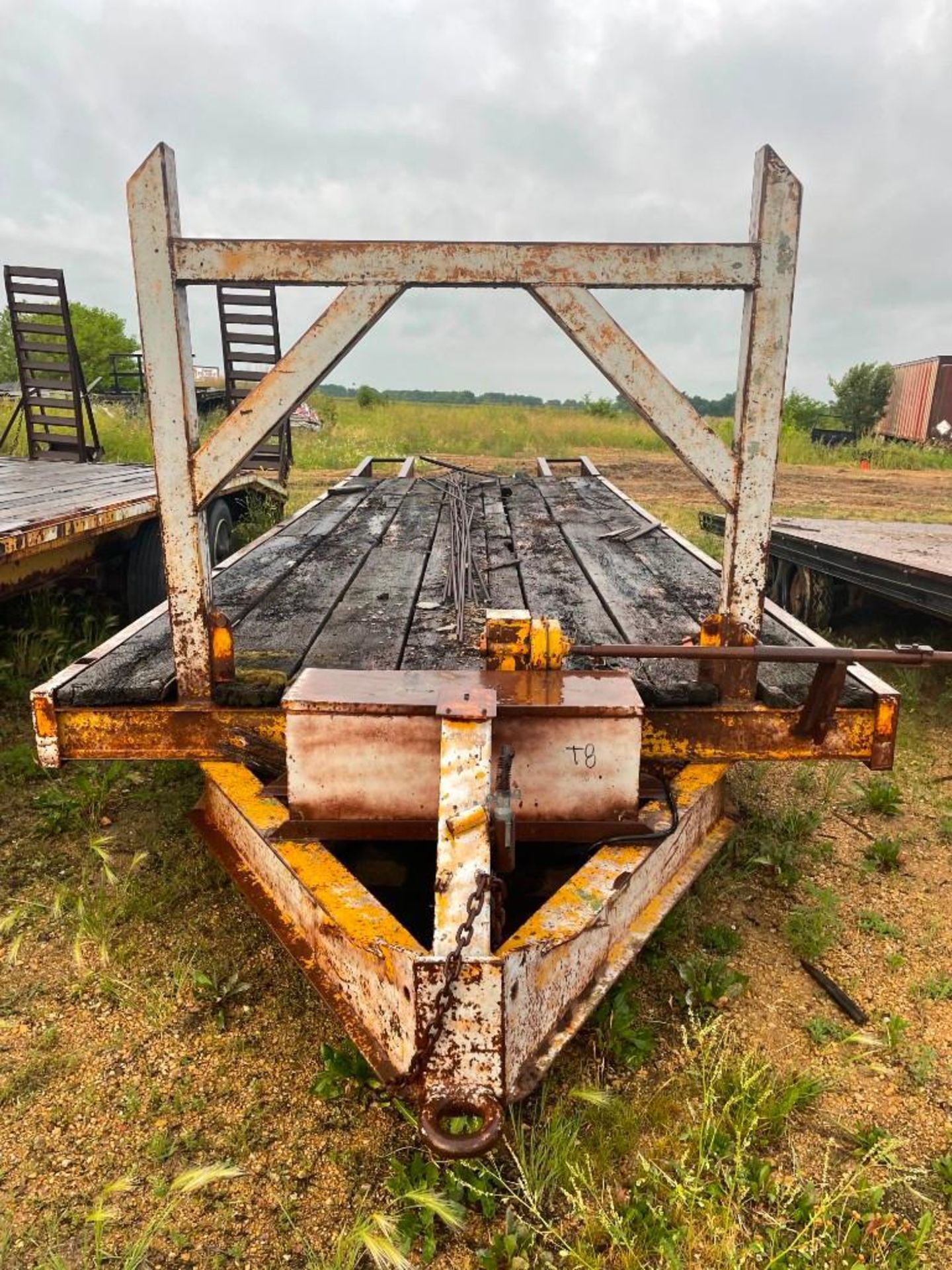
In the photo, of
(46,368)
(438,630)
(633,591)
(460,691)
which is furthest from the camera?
(46,368)

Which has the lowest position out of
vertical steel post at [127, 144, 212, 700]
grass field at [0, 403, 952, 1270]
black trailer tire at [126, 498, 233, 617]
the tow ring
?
grass field at [0, 403, 952, 1270]

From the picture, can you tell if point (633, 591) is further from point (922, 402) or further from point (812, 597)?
point (922, 402)

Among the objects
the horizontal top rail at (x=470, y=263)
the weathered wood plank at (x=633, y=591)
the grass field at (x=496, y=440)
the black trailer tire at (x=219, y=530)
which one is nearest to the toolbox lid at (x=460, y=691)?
the weathered wood plank at (x=633, y=591)

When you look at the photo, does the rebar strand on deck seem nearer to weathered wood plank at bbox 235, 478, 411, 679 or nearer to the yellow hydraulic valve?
weathered wood plank at bbox 235, 478, 411, 679

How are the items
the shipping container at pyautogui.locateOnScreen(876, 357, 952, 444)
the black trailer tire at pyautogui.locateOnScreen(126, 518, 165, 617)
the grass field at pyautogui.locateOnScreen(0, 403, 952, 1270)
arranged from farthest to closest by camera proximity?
the shipping container at pyautogui.locateOnScreen(876, 357, 952, 444) → the black trailer tire at pyautogui.locateOnScreen(126, 518, 165, 617) → the grass field at pyautogui.locateOnScreen(0, 403, 952, 1270)

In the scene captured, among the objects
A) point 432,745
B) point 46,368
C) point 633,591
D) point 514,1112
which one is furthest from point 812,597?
point 46,368

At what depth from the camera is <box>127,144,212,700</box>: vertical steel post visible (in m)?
2.00

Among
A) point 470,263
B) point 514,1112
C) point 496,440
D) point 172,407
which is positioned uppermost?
point 470,263

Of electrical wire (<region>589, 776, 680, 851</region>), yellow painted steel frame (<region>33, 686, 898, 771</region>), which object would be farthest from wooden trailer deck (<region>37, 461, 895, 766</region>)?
electrical wire (<region>589, 776, 680, 851</region>)

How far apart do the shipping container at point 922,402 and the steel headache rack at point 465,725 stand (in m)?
23.7

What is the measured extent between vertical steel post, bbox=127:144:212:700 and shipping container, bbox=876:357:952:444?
24626 mm

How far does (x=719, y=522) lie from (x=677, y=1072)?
6.09 meters

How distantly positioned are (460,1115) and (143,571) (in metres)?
4.67

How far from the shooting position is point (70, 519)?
418cm
